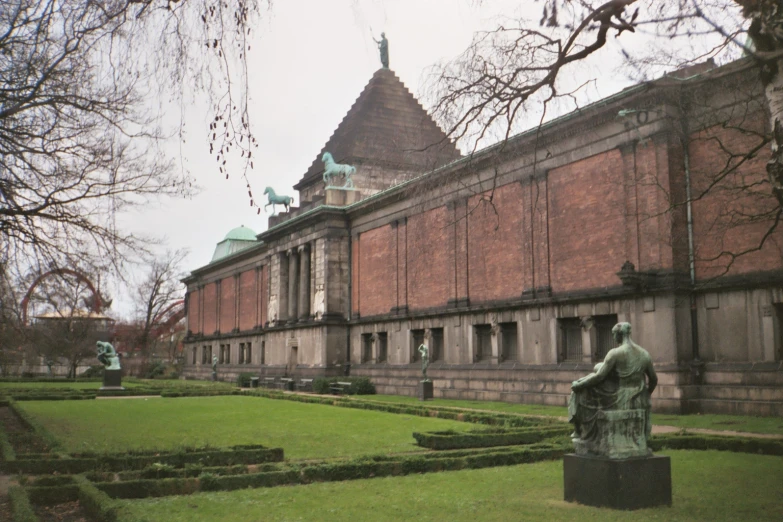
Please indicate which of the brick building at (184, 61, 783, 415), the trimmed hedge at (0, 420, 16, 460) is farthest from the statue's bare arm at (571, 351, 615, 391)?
the trimmed hedge at (0, 420, 16, 460)

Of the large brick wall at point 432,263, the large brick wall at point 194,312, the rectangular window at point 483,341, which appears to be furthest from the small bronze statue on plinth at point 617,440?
the large brick wall at point 194,312

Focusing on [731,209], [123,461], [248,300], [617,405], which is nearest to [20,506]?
[123,461]

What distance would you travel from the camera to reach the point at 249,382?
57062mm

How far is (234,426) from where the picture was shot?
2352cm

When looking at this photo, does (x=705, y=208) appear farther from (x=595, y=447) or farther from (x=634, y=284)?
(x=595, y=447)

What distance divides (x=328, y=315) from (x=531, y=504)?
122 ft

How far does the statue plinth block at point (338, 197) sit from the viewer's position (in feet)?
161

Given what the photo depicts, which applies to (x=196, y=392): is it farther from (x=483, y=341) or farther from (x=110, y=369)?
(x=483, y=341)

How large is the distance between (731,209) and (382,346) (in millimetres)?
23964

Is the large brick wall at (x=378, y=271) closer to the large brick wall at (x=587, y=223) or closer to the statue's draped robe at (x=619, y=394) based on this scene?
the large brick wall at (x=587, y=223)

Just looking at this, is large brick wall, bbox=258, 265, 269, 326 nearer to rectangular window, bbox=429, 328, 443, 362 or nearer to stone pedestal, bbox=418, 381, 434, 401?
rectangular window, bbox=429, 328, 443, 362

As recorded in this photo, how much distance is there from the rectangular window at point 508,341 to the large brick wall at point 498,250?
131 cm

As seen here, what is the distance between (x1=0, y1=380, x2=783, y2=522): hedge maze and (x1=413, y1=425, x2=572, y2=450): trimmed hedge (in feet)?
0.08

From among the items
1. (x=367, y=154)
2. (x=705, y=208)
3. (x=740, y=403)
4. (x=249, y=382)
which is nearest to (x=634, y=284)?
(x=705, y=208)
